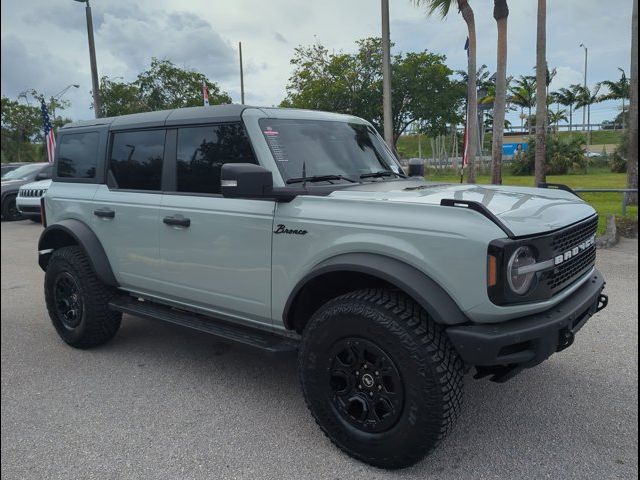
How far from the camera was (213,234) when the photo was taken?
3.39m

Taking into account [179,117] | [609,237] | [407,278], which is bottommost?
[609,237]

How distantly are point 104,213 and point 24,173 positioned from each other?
514 inches

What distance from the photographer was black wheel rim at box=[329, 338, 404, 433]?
259cm

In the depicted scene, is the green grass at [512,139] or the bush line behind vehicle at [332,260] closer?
the bush line behind vehicle at [332,260]

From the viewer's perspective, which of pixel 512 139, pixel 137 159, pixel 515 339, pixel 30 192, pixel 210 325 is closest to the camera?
pixel 515 339

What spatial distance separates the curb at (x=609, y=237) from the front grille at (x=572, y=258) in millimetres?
5522

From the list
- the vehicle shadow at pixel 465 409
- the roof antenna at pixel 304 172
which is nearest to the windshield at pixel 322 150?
the roof antenna at pixel 304 172

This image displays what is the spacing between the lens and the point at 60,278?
453 cm

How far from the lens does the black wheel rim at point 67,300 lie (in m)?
4.41

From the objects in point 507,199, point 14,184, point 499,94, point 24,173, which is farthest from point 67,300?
point 24,173

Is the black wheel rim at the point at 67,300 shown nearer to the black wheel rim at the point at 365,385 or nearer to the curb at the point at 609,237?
the black wheel rim at the point at 365,385

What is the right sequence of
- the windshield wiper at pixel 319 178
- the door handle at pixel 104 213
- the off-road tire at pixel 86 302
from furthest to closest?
the off-road tire at pixel 86 302, the door handle at pixel 104 213, the windshield wiper at pixel 319 178

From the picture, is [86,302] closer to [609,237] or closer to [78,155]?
[78,155]

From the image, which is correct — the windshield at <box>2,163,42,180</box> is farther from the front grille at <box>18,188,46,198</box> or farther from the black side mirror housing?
the black side mirror housing
